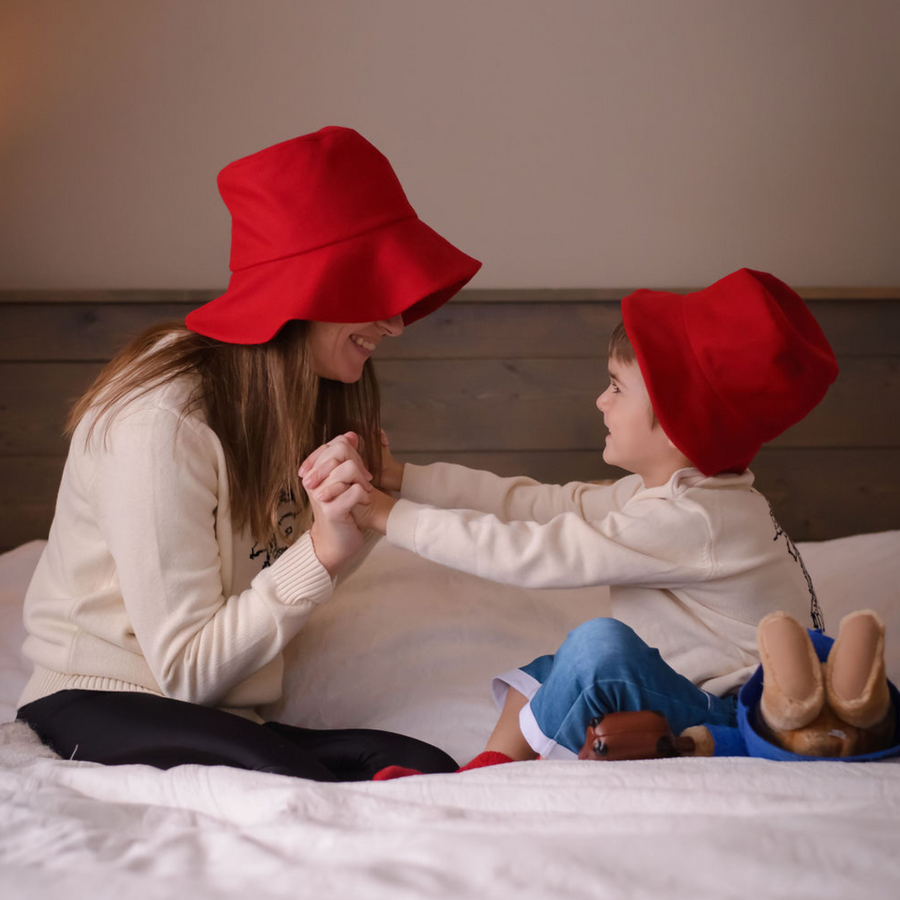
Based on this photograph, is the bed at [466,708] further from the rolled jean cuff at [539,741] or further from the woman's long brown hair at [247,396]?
the woman's long brown hair at [247,396]

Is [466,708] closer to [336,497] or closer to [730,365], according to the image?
[336,497]

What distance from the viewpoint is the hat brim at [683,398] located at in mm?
1024

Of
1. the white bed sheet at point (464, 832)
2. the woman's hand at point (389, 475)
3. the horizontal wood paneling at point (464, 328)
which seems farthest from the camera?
the horizontal wood paneling at point (464, 328)

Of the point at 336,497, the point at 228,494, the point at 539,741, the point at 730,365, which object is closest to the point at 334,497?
the point at 336,497

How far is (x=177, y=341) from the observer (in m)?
1.07

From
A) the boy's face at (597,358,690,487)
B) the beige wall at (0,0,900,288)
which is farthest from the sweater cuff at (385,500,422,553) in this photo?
the beige wall at (0,0,900,288)

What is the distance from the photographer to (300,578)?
0.99 meters

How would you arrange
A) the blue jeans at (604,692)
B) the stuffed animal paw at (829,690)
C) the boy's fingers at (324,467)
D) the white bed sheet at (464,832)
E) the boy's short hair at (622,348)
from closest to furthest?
the white bed sheet at (464,832)
the stuffed animal paw at (829,690)
the blue jeans at (604,692)
the boy's fingers at (324,467)
the boy's short hair at (622,348)

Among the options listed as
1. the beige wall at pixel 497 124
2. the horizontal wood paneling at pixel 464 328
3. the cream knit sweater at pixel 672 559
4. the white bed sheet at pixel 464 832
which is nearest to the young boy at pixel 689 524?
the cream knit sweater at pixel 672 559

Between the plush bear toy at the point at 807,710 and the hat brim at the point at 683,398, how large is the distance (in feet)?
0.86

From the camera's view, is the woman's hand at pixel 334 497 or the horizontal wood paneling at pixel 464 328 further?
the horizontal wood paneling at pixel 464 328

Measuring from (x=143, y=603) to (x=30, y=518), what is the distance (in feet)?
3.82

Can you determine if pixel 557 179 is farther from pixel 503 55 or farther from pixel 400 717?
pixel 400 717

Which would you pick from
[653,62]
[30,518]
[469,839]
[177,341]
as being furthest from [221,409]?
[653,62]
